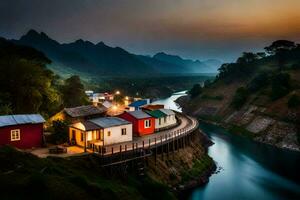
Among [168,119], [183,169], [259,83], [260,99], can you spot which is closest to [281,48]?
[259,83]

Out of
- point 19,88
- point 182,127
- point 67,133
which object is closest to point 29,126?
point 67,133

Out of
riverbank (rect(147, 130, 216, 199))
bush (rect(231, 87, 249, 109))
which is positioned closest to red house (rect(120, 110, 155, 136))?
riverbank (rect(147, 130, 216, 199))

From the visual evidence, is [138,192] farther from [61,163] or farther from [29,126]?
[29,126]

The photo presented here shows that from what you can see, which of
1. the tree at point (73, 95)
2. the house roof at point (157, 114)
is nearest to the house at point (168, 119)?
the house roof at point (157, 114)

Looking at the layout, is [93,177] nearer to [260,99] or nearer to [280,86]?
[280,86]

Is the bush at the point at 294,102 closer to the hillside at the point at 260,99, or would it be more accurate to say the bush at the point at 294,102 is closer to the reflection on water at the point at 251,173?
the hillside at the point at 260,99

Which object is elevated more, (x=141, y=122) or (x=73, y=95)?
(x=73, y=95)
